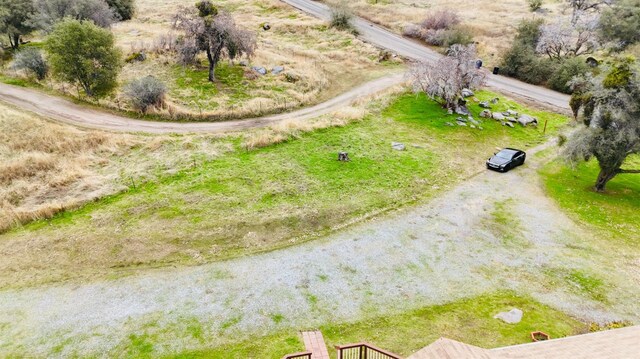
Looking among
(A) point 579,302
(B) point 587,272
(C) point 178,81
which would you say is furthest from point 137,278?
(C) point 178,81

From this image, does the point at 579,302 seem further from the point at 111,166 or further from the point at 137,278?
the point at 111,166

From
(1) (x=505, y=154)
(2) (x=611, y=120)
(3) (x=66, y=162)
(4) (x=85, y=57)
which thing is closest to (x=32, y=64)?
(4) (x=85, y=57)

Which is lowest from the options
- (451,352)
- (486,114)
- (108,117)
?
(108,117)

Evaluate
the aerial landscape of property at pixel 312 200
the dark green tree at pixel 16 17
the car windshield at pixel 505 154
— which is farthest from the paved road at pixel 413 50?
the dark green tree at pixel 16 17

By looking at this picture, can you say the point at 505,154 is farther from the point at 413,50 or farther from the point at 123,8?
the point at 123,8

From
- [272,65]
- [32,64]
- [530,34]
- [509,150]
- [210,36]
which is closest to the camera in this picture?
[509,150]

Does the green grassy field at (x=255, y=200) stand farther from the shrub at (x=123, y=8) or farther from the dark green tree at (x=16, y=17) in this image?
the shrub at (x=123, y=8)

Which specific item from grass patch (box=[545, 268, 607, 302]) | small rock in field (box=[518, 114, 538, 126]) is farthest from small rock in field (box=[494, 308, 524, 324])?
small rock in field (box=[518, 114, 538, 126])
